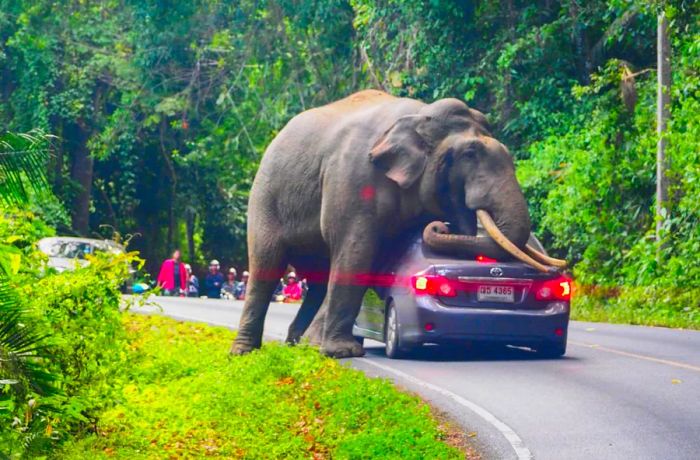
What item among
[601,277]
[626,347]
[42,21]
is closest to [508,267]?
[626,347]

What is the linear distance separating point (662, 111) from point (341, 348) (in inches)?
532

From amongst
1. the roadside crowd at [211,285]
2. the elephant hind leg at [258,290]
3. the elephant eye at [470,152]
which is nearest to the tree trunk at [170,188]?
the roadside crowd at [211,285]

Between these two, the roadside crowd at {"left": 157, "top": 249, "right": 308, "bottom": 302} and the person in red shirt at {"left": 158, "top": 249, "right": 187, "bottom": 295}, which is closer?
the person in red shirt at {"left": 158, "top": 249, "right": 187, "bottom": 295}

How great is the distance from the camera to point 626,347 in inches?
695

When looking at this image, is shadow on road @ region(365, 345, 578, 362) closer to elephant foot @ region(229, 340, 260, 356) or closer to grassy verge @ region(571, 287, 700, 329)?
elephant foot @ region(229, 340, 260, 356)

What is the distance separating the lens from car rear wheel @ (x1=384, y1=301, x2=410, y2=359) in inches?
619

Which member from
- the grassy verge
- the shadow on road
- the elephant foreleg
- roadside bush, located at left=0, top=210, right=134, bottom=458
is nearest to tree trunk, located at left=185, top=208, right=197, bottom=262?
the grassy verge

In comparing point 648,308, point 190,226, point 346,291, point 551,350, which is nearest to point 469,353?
point 551,350

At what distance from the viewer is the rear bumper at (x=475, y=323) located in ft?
49.5

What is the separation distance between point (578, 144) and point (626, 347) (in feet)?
43.9

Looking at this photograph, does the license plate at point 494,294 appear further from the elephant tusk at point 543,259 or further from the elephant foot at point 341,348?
the elephant foot at point 341,348

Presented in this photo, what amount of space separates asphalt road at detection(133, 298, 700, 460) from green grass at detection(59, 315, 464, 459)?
1.53 feet

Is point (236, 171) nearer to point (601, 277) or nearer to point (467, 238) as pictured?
point (601, 277)

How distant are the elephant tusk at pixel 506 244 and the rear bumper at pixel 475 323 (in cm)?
46
